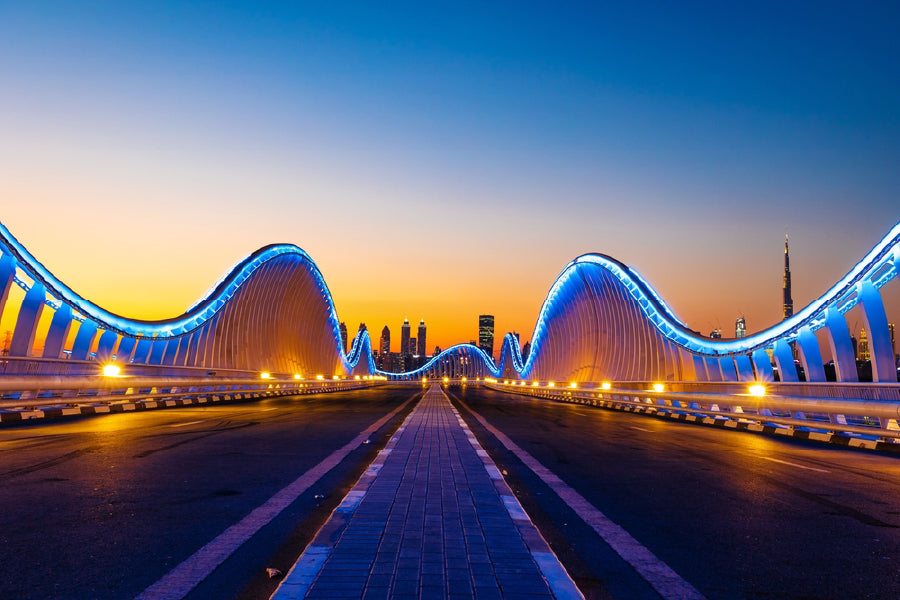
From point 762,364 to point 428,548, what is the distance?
25.1 m

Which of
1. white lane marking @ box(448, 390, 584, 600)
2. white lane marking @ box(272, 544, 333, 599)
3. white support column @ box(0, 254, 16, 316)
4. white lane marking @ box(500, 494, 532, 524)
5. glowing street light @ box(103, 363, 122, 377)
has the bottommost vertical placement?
white lane marking @ box(272, 544, 333, 599)

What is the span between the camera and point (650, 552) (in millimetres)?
4984

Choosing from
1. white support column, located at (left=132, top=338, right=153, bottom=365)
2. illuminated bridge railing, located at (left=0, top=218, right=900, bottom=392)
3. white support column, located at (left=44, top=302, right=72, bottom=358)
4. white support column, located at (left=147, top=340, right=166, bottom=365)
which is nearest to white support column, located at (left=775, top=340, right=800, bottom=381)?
illuminated bridge railing, located at (left=0, top=218, right=900, bottom=392)

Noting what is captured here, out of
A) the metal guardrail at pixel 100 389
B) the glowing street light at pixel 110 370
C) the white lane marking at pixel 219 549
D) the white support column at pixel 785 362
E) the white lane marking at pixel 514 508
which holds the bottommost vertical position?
the white lane marking at pixel 219 549

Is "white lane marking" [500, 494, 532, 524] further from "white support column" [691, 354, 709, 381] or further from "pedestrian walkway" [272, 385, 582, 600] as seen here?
"white support column" [691, 354, 709, 381]

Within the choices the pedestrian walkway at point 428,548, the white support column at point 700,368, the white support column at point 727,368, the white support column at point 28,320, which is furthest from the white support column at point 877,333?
the white support column at point 28,320

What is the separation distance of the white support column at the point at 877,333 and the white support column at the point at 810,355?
1.95 metres

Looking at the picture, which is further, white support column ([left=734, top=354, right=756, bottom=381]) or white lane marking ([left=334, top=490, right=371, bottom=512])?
white support column ([left=734, top=354, right=756, bottom=381])

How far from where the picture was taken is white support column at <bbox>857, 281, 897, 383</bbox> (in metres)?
16.5

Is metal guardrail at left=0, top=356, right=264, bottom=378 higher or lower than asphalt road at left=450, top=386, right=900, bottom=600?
higher

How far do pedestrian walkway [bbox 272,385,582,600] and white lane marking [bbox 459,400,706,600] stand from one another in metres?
0.54

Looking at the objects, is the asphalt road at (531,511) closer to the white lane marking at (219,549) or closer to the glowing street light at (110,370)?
the white lane marking at (219,549)

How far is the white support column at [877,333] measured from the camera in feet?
54.2

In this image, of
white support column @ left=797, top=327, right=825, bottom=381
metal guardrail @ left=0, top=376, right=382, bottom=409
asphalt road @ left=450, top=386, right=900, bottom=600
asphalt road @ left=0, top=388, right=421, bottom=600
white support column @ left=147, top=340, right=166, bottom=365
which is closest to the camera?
asphalt road @ left=0, top=388, right=421, bottom=600
